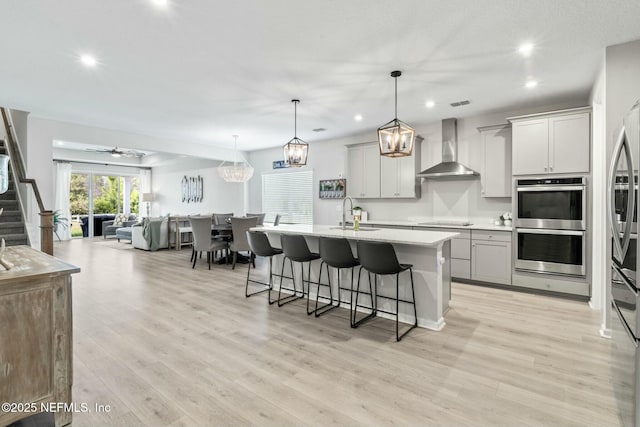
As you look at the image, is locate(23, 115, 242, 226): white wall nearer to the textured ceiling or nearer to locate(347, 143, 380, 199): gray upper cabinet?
the textured ceiling

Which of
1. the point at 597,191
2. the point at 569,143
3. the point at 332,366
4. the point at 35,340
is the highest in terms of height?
the point at 569,143

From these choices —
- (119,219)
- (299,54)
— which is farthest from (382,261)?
(119,219)

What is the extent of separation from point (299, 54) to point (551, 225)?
12.4 feet

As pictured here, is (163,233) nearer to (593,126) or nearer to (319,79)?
(319,79)

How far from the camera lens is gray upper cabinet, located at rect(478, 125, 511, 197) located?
488 cm

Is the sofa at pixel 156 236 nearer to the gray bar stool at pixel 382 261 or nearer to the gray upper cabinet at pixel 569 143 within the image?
the gray bar stool at pixel 382 261

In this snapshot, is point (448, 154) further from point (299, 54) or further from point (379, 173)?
point (299, 54)

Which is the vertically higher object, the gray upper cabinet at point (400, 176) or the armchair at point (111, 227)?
the gray upper cabinet at point (400, 176)

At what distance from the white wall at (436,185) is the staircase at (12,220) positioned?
526 centimetres

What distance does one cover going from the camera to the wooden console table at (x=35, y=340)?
66.1 inches

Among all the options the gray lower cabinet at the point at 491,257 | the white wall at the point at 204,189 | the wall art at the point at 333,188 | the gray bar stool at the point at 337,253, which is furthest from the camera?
the white wall at the point at 204,189

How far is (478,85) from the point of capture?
13.0 feet

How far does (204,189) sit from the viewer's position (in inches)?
413

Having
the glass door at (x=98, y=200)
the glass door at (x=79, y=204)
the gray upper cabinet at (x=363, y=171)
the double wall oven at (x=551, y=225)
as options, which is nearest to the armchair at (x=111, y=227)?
the glass door at (x=98, y=200)
